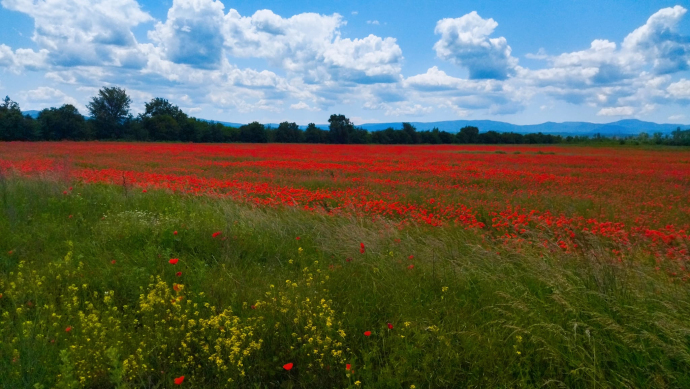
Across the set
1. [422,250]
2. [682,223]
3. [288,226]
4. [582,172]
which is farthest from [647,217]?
[582,172]

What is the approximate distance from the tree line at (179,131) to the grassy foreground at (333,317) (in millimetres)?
63511

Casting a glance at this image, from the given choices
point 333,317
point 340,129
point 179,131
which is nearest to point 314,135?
point 340,129

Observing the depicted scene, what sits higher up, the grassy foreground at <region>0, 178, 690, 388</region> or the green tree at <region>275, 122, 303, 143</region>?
the green tree at <region>275, 122, 303, 143</region>

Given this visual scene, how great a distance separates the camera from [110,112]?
71.3m

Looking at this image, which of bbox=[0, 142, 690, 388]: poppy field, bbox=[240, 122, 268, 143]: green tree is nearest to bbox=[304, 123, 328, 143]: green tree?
bbox=[240, 122, 268, 143]: green tree

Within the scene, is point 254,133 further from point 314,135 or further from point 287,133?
point 314,135

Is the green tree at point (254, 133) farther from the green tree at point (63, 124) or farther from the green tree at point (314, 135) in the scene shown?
the green tree at point (63, 124)

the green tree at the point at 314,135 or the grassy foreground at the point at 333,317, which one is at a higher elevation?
the green tree at the point at 314,135

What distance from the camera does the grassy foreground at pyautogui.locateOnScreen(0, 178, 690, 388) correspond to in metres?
2.80

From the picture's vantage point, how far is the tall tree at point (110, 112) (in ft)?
214

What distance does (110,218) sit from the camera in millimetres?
6406

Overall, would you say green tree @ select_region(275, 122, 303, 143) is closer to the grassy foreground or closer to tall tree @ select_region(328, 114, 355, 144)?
tall tree @ select_region(328, 114, 355, 144)

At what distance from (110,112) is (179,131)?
46.0 feet

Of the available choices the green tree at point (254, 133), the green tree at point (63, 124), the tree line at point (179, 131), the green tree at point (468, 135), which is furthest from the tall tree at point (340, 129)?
the green tree at point (63, 124)
